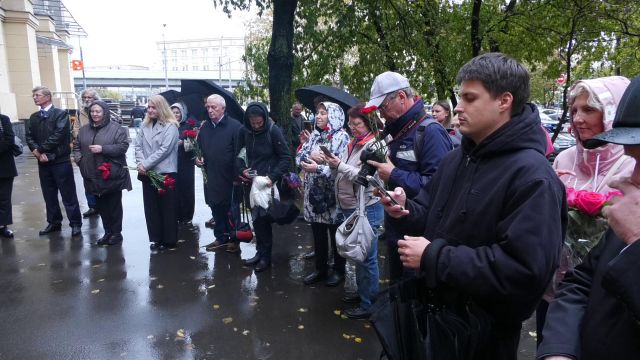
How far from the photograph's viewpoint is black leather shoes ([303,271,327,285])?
16.6 ft

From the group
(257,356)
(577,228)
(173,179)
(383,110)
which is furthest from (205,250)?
(577,228)

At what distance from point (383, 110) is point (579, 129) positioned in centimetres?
138

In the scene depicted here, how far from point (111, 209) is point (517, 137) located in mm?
5870

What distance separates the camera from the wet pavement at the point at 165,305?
3.74m

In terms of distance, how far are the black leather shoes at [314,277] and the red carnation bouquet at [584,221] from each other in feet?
10.2

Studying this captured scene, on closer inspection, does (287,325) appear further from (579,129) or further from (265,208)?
(579,129)

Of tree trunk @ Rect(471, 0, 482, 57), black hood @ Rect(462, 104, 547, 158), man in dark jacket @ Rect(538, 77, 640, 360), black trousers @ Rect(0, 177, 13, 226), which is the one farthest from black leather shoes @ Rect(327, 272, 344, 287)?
tree trunk @ Rect(471, 0, 482, 57)

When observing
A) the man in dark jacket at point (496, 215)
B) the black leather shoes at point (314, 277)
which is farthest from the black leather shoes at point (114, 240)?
the man in dark jacket at point (496, 215)

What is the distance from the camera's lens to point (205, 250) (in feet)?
20.6

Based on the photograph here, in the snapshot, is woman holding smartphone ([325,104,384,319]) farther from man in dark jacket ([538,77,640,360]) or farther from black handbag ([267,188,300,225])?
man in dark jacket ([538,77,640,360])

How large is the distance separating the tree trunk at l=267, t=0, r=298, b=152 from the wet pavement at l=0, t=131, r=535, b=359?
7.42 feet

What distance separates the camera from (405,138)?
128 inches

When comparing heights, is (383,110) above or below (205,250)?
above

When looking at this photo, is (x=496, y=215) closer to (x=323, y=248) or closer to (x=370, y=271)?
(x=370, y=271)
